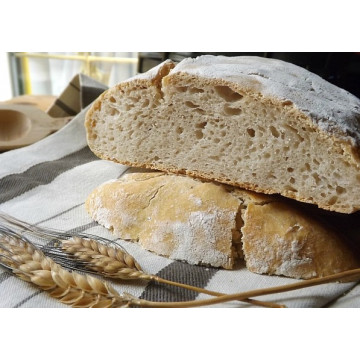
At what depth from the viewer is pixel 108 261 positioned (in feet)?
3.73

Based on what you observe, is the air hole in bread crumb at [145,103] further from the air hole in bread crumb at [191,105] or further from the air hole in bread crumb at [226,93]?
the air hole in bread crumb at [226,93]

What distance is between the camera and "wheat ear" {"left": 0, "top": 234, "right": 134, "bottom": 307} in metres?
1.03

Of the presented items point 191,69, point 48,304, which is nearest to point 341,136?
point 191,69

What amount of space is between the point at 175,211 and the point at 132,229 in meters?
0.16

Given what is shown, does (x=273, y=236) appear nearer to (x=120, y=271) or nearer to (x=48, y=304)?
(x=120, y=271)

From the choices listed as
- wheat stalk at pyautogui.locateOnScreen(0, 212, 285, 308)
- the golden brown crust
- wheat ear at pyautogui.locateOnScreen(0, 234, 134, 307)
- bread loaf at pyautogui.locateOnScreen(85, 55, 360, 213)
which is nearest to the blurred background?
bread loaf at pyautogui.locateOnScreen(85, 55, 360, 213)

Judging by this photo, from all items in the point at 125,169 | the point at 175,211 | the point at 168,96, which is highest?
the point at 168,96

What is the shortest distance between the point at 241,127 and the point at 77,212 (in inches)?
25.7

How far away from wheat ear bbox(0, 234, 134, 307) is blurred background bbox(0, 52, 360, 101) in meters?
1.15

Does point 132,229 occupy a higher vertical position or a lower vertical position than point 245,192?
lower

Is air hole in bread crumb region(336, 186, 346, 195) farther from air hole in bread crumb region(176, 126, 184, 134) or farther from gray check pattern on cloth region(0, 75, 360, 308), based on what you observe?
air hole in bread crumb region(176, 126, 184, 134)

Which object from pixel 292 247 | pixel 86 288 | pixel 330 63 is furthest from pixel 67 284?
pixel 330 63

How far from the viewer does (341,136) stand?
1.13 m
